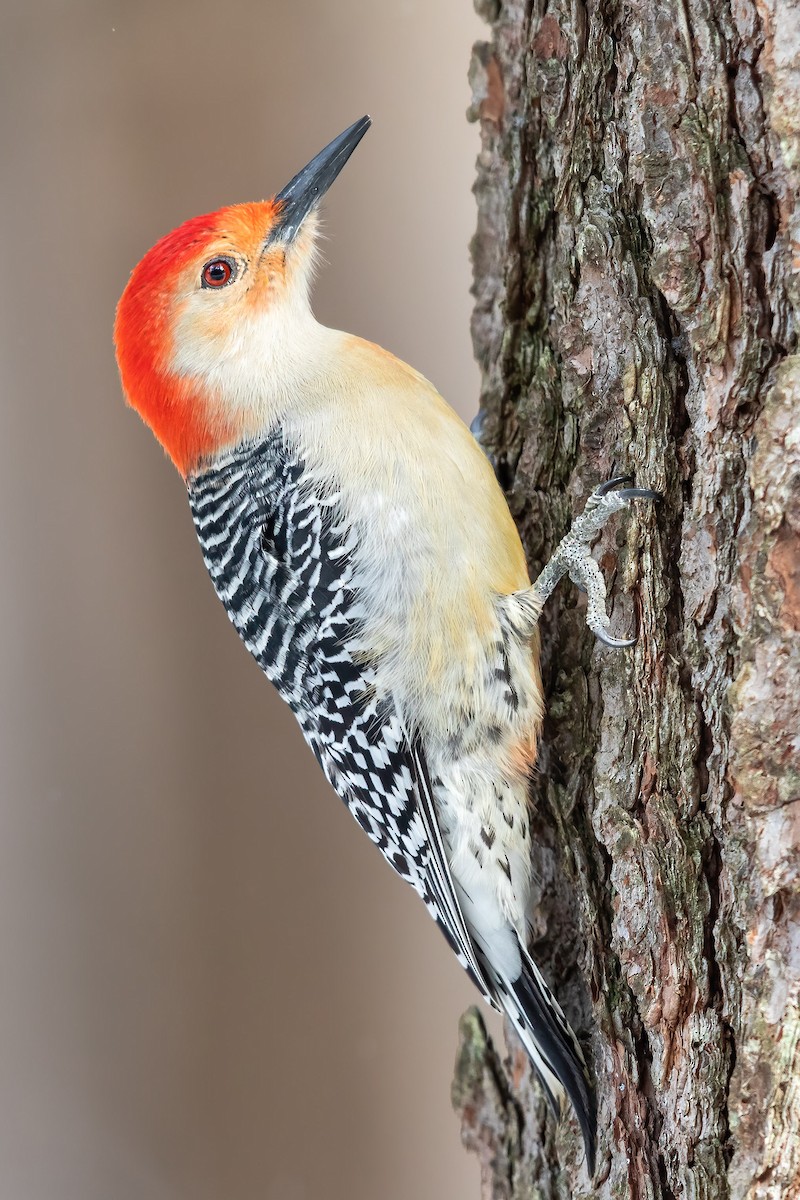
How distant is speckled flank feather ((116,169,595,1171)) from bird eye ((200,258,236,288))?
2cm

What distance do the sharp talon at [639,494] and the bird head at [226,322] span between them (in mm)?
859

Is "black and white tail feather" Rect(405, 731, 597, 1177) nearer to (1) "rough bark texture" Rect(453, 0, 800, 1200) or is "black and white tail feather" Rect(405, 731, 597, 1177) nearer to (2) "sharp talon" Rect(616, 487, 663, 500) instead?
(1) "rough bark texture" Rect(453, 0, 800, 1200)

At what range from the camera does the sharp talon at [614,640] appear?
1.89 meters

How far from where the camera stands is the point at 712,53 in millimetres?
1708

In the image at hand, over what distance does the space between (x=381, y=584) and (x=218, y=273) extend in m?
0.83

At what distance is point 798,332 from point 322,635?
3.59 feet

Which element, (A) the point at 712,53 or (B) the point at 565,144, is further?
(B) the point at 565,144

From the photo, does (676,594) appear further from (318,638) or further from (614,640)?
(318,638)

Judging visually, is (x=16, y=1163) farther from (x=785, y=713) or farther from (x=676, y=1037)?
(x=785, y=713)

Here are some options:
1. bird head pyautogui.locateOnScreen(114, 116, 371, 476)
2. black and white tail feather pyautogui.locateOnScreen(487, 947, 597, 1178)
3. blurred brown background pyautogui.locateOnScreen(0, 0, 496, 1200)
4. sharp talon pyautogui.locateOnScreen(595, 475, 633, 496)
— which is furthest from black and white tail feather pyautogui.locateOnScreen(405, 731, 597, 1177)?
blurred brown background pyautogui.locateOnScreen(0, 0, 496, 1200)

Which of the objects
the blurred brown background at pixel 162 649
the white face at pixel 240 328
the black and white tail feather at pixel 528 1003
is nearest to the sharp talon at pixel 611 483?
the black and white tail feather at pixel 528 1003

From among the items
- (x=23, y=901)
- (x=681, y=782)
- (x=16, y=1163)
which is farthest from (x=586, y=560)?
(x=16, y=1163)

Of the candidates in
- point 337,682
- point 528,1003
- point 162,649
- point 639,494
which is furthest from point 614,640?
point 162,649

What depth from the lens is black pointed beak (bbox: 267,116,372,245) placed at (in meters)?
2.43
